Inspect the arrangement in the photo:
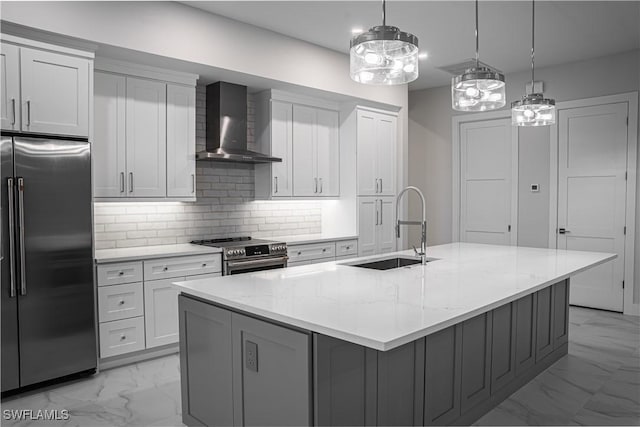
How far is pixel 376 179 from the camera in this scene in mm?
5949

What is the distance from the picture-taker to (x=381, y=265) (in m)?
3.63

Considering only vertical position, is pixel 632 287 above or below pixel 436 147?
below

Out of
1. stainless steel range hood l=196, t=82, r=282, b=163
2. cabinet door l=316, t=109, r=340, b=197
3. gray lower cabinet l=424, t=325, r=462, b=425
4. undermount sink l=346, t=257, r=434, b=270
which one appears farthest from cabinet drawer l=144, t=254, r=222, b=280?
gray lower cabinet l=424, t=325, r=462, b=425

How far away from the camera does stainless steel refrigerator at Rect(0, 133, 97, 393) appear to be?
313cm

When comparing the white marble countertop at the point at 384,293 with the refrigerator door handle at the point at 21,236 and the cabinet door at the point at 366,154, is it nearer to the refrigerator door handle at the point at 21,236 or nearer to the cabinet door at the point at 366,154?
the refrigerator door handle at the point at 21,236

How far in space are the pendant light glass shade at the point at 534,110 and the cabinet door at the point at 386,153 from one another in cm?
268

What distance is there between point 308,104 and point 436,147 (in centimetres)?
251

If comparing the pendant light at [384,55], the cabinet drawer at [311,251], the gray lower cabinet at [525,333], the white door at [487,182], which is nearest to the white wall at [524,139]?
the white door at [487,182]

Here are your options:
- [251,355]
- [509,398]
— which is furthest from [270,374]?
[509,398]

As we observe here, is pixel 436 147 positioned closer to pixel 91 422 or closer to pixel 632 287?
pixel 632 287

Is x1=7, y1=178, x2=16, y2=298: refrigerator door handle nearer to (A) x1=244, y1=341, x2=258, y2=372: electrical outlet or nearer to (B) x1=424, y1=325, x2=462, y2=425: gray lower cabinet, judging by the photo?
(A) x1=244, y1=341, x2=258, y2=372: electrical outlet

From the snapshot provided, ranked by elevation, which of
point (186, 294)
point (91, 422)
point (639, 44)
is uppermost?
point (639, 44)

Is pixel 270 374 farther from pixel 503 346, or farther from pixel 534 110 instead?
pixel 534 110

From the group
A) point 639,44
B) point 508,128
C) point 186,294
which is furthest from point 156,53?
point 639,44
